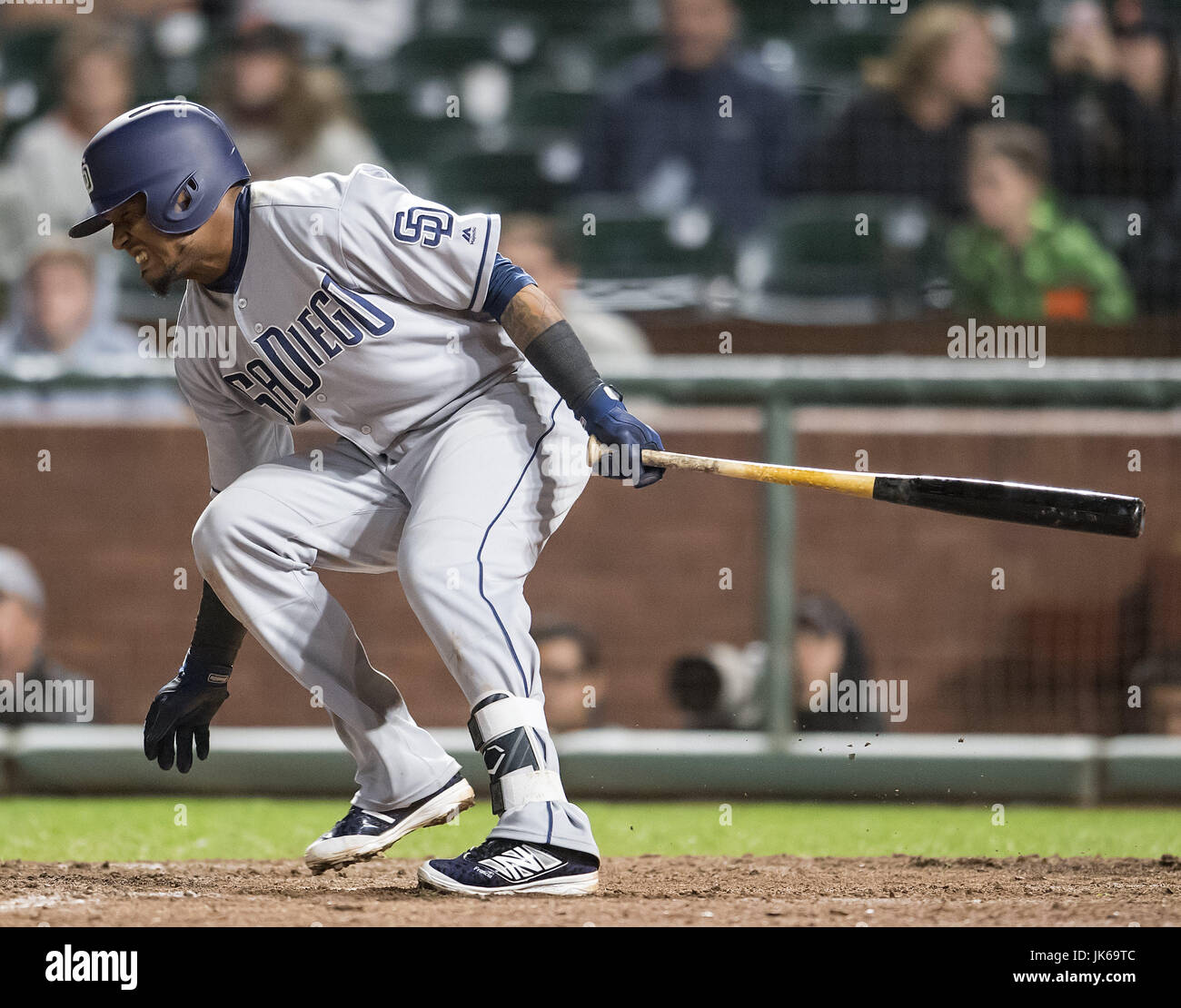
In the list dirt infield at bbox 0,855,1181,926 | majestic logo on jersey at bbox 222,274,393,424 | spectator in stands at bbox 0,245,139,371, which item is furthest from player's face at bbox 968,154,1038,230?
majestic logo on jersey at bbox 222,274,393,424

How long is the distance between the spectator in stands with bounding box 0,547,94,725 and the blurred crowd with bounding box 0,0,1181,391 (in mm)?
685

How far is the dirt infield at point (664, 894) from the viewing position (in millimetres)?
2559

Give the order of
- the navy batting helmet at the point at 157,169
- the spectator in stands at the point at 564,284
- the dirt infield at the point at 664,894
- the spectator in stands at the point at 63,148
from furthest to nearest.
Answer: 1. the spectator in stands at the point at 63,148
2. the spectator in stands at the point at 564,284
3. the navy batting helmet at the point at 157,169
4. the dirt infield at the point at 664,894

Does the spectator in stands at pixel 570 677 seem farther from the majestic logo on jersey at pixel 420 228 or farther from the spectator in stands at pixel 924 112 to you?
the spectator in stands at pixel 924 112

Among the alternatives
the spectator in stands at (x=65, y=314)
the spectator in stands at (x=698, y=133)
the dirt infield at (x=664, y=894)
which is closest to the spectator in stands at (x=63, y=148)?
the spectator in stands at (x=65, y=314)

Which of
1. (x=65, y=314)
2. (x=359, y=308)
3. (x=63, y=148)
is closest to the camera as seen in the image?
(x=359, y=308)

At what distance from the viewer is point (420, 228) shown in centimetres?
285

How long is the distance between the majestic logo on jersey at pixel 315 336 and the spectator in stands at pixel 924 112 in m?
3.44

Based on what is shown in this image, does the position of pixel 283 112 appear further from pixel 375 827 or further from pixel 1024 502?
pixel 1024 502

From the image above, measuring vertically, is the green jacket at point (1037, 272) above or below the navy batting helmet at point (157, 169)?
above

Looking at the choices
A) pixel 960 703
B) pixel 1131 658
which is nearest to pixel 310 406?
pixel 960 703

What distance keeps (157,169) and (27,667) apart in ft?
7.20

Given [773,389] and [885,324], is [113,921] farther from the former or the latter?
[885,324]

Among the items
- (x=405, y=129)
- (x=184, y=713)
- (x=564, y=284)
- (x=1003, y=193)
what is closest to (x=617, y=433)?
(x=184, y=713)
